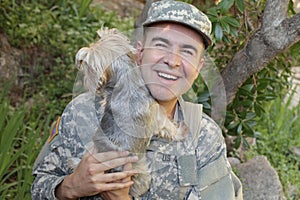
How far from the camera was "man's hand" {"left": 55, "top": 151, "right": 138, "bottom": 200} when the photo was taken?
178 centimetres

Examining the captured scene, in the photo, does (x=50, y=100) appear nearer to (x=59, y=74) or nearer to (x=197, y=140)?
(x=59, y=74)

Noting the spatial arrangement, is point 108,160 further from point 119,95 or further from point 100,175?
point 119,95

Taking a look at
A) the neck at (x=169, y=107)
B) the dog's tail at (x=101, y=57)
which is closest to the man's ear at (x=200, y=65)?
the neck at (x=169, y=107)

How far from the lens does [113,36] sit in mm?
1756

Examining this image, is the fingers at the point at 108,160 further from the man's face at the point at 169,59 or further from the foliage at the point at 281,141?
the foliage at the point at 281,141

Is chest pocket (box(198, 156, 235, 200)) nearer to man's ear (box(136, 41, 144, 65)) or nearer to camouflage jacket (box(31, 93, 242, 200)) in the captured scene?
camouflage jacket (box(31, 93, 242, 200))

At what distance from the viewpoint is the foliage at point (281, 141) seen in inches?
158

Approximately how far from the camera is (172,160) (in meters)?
2.00

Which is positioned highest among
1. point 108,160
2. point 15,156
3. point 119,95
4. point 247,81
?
point 119,95

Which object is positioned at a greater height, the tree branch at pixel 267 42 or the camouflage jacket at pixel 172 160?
the tree branch at pixel 267 42

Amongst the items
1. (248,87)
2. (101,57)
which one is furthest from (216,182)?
(248,87)

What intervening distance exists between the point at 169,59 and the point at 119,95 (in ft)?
0.63

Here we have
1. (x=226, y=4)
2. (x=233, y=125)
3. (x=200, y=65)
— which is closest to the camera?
(x=200, y=65)

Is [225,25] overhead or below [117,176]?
overhead
